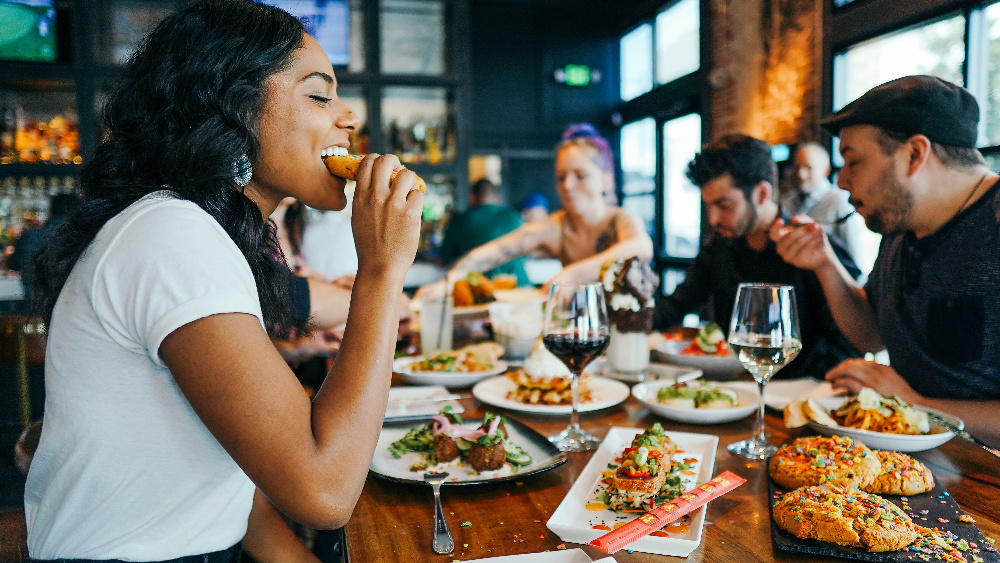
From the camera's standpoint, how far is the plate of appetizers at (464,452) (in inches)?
41.2

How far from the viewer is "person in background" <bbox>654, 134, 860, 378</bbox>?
2.55 metres

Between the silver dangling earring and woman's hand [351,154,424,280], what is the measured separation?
205 millimetres

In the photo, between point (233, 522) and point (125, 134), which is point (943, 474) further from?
point (125, 134)

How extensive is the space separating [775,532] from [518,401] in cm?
74

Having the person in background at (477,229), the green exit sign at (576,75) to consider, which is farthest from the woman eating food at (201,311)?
the green exit sign at (576,75)

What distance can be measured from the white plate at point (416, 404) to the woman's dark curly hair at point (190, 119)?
0.49 meters

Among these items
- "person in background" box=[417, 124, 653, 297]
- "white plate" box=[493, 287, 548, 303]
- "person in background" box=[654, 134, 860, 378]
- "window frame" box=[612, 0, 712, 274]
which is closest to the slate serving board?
"white plate" box=[493, 287, 548, 303]

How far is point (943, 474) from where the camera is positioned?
1.06 meters

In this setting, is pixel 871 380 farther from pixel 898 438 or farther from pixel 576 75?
pixel 576 75

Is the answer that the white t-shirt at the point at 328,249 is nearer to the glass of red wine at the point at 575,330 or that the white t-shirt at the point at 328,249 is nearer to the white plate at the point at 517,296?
the white plate at the point at 517,296

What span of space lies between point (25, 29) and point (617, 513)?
5.64 m

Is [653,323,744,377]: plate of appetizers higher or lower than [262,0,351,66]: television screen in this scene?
lower

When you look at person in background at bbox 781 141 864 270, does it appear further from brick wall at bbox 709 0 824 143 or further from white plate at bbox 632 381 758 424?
white plate at bbox 632 381 758 424

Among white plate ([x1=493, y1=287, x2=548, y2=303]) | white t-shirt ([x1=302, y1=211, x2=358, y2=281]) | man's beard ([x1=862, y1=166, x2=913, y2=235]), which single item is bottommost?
white plate ([x1=493, y1=287, x2=548, y2=303])
